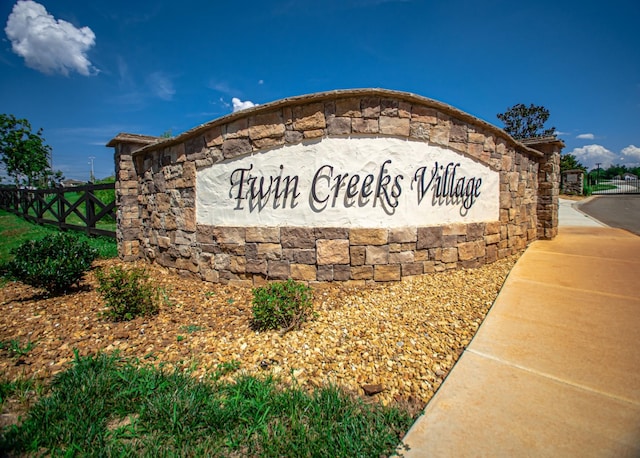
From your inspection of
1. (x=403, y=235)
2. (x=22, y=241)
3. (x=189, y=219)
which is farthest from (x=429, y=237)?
(x=22, y=241)

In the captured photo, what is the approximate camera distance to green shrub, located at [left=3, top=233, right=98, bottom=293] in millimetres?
4145

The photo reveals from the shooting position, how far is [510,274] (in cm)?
436

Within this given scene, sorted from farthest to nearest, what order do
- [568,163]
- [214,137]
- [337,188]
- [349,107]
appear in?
[568,163]
[214,137]
[337,188]
[349,107]

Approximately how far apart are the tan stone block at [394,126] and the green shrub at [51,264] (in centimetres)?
513

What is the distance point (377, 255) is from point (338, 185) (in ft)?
3.93

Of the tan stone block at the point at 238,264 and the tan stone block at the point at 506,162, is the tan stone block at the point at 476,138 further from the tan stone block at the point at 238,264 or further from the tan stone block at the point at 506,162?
the tan stone block at the point at 238,264

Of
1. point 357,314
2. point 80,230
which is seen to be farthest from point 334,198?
point 80,230

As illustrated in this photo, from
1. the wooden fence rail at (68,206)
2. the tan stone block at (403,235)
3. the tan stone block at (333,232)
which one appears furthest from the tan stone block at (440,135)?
the wooden fence rail at (68,206)

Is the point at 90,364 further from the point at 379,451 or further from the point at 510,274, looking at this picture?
the point at 510,274

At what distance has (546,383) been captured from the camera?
6.76 feet

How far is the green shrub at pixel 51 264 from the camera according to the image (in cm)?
414

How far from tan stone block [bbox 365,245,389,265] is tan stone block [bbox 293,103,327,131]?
1933 millimetres

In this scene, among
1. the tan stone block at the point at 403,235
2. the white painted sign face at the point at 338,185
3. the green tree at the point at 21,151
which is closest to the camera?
the white painted sign face at the point at 338,185

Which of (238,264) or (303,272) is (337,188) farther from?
(238,264)
